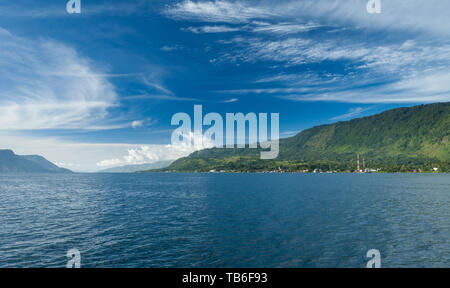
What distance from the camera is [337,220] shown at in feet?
193

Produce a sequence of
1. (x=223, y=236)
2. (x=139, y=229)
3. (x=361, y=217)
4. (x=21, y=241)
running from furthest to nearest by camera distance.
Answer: (x=361, y=217), (x=139, y=229), (x=223, y=236), (x=21, y=241)

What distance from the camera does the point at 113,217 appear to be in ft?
209

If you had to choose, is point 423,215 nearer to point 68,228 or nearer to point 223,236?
point 223,236
